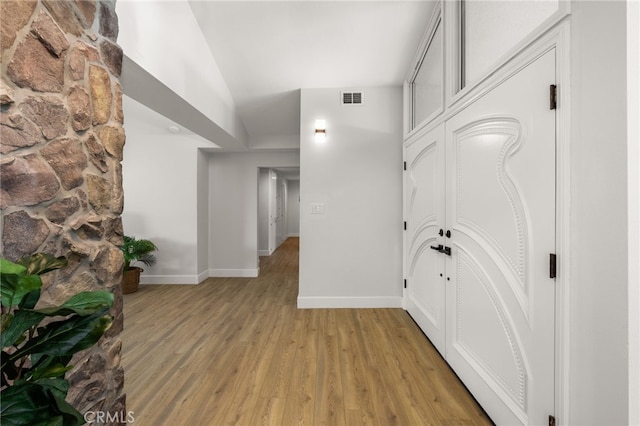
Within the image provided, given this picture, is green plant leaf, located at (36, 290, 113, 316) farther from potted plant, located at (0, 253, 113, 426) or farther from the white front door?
the white front door

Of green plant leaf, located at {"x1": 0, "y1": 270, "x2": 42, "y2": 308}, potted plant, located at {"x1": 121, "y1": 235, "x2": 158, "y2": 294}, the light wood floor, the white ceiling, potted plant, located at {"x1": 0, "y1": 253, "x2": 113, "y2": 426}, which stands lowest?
the light wood floor

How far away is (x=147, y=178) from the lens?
430 cm

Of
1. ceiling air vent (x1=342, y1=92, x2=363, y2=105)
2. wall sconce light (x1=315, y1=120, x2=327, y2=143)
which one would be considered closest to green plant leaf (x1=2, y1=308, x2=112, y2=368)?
wall sconce light (x1=315, y1=120, x2=327, y2=143)

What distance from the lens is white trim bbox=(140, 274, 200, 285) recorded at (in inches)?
169

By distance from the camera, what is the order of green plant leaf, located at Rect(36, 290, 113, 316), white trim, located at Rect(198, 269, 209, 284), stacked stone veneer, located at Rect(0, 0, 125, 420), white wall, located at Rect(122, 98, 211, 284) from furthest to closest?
white trim, located at Rect(198, 269, 209, 284) < white wall, located at Rect(122, 98, 211, 284) < stacked stone veneer, located at Rect(0, 0, 125, 420) < green plant leaf, located at Rect(36, 290, 113, 316)

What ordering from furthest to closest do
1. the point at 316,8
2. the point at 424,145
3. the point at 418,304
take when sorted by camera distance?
the point at 418,304 → the point at 424,145 → the point at 316,8

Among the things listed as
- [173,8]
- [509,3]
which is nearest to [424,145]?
[509,3]

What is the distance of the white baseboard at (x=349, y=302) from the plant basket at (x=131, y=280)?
2.51 meters

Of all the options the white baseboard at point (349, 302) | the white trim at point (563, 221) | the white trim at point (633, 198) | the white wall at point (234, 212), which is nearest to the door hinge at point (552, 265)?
the white trim at point (563, 221)

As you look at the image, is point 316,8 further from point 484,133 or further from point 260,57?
point 484,133

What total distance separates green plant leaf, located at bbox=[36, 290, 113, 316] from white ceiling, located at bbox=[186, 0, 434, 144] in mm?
2460

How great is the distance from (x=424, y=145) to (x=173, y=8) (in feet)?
7.69

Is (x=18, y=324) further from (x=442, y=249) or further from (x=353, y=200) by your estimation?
(x=353, y=200)

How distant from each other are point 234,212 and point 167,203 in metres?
1.05
